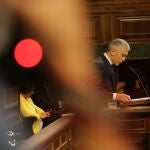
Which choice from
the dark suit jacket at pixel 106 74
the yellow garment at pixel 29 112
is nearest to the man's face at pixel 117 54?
the dark suit jacket at pixel 106 74

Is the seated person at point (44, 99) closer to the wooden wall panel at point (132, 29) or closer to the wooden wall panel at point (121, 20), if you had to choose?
the wooden wall panel at point (121, 20)

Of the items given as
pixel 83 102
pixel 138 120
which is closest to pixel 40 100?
pixel 138 120

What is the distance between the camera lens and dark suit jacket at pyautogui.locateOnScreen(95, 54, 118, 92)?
398cm

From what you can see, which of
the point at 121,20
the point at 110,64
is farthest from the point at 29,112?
the point at 121,20

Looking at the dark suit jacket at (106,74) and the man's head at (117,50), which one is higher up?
the man's head at (117,50)

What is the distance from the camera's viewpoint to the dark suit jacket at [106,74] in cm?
398

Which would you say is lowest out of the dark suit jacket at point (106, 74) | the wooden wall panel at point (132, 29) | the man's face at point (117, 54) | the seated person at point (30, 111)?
the seated person at point (30, 111)

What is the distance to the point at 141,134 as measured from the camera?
3.80 m

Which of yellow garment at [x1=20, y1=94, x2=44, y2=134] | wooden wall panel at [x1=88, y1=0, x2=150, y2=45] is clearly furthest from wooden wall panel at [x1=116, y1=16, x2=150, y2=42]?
yellow garment at [x1=20, y1=94, x2=44, y2=134]

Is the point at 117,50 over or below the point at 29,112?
over

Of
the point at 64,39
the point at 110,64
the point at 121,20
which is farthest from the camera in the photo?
the point at 121,20

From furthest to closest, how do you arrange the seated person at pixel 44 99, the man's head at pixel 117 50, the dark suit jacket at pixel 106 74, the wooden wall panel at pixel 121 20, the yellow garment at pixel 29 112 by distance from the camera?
1. the wooden wall panel at pixel 121 20
2. the seated person at pixel 44 99
3. the man's head at pixel 117 50
4. the dark suit jacket at pixel 106 74
5. the yellow garment at pixel 29 112

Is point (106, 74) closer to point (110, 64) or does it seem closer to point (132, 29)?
point (110, 64)

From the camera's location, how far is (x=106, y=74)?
158 inches
